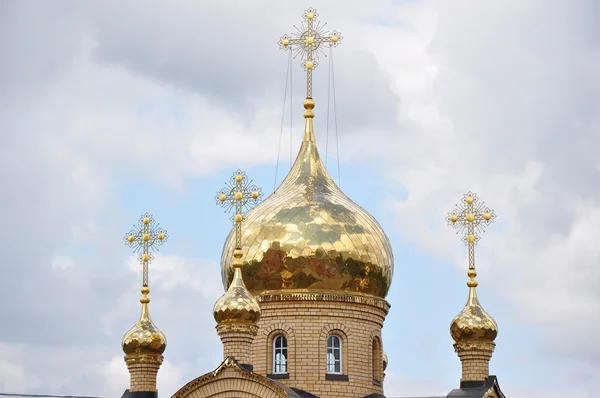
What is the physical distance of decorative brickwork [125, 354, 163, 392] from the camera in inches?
1853

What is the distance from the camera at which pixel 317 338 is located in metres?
46.7

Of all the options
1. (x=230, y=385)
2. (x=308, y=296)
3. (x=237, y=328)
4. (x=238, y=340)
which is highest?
(x=308, y=296)

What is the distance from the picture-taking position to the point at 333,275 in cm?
4694

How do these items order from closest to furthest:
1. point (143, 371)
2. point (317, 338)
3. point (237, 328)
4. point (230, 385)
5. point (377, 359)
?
point (230, 385) < point (237, 328) < point (317, 338) < point (143, 371) < point (377, 359)

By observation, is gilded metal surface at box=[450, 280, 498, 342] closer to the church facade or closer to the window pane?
the church facade

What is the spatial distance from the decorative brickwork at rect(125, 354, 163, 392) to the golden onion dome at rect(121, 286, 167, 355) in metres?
0.14

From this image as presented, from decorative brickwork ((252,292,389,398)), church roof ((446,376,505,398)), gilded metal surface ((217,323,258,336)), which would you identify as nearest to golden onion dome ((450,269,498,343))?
church roof ((446,376,505,398))

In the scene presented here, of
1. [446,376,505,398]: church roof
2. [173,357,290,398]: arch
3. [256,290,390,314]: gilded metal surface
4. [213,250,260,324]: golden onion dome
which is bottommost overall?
[173,357,290,398]: arch

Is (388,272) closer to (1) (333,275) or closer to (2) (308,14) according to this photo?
(1) (333,275)

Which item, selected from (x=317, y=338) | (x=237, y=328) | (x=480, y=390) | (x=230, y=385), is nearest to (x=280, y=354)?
(x=317, y=338)

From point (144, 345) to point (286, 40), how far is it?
28.1 feet

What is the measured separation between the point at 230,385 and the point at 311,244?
15.8 feet

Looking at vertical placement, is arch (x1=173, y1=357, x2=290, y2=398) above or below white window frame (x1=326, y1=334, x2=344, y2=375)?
below

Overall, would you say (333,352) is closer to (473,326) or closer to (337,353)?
(337,353)
